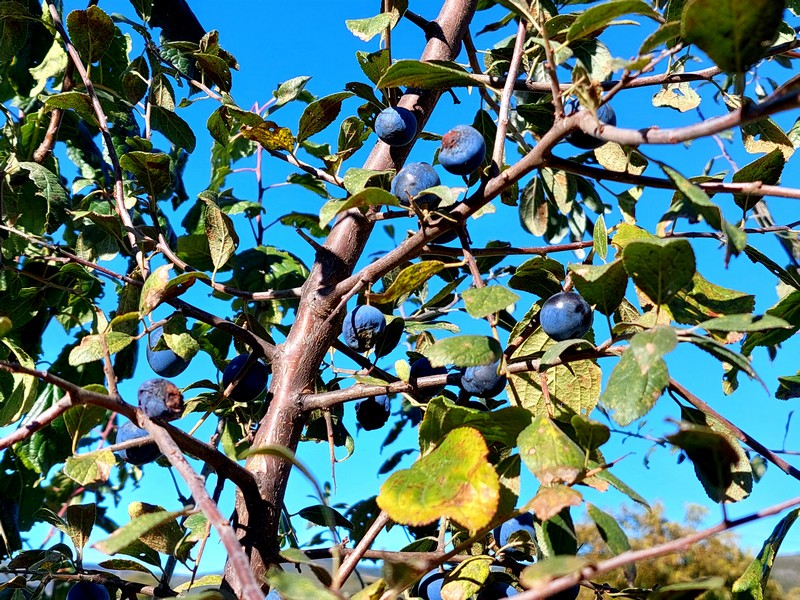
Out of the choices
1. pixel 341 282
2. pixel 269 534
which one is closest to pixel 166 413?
pixel 269 534

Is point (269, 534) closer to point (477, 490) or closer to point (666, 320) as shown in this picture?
point (477, 490)

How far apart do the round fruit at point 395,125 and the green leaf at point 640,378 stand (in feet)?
1.67

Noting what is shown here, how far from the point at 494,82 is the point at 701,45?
0.41 m

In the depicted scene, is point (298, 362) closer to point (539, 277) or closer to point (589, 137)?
point (539, 277)

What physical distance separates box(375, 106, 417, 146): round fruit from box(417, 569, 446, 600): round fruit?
1.91 feet

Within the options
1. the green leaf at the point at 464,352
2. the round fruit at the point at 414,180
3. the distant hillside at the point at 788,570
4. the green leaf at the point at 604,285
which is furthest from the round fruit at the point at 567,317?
the distant hillside at the point at 788,570

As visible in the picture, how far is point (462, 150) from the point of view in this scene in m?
0.93

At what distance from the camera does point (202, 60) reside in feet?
3.97

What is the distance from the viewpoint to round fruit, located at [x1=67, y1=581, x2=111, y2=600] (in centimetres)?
97

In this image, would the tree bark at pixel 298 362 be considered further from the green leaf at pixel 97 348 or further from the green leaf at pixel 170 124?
the green leaf at pixel 170 124

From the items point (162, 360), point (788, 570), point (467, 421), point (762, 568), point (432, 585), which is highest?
point (162, 360)

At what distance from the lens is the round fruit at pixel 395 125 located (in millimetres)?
1019

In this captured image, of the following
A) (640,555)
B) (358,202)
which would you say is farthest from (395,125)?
(640,555)

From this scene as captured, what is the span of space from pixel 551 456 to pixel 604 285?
0.20 meters
